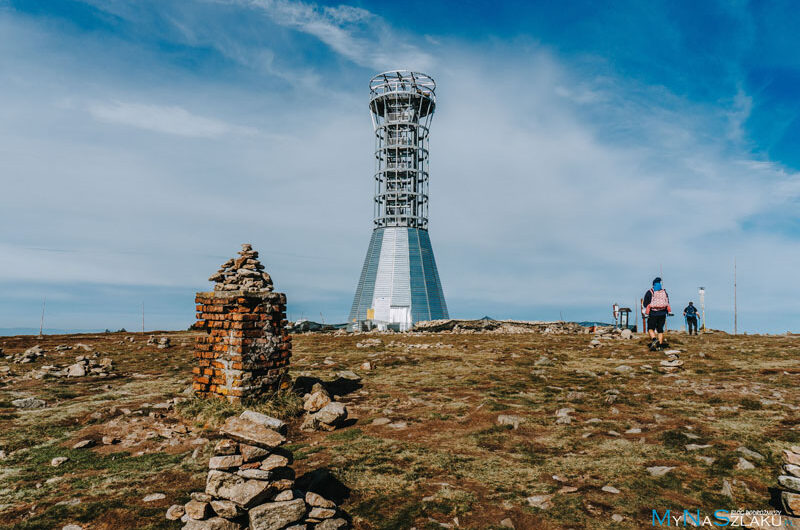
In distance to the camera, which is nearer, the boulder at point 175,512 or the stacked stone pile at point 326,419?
the boulder at point 175,512

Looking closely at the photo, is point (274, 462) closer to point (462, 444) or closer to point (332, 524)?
point (332, 524)

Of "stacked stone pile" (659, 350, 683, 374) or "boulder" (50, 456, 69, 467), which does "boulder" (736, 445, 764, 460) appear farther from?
"boulder" (50, 456, 69, 467)

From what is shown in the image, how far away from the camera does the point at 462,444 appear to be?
23.4 ft

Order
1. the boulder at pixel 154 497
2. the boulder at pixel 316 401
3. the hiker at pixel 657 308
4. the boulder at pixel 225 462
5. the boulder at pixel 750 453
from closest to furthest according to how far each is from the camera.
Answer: the boulder at pixel 225 462 < the boulder at pixel 154 497 < the boulder at pixel 750 453 < the boulder at pixel 316 401 < the hiker at pixel 657 308

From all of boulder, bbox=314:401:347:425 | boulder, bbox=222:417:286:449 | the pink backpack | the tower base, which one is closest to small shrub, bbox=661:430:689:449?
boulder, bbox=314:401:347:425

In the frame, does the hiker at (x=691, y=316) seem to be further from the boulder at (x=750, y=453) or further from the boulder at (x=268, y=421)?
the boulder at (x=268, y=421)

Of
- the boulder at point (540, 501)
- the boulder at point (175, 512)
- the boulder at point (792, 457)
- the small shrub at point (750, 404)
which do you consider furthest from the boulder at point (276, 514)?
the small shrub at point (750, 404)

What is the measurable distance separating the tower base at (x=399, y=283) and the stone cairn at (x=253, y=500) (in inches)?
1393

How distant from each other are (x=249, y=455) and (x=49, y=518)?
2.28 meters

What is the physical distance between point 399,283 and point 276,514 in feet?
121

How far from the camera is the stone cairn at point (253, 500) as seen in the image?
456 cm

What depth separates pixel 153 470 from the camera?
21.0 feet

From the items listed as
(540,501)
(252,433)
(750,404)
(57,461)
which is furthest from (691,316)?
(57,461)

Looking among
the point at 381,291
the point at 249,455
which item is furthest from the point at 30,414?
the point at 381,291
